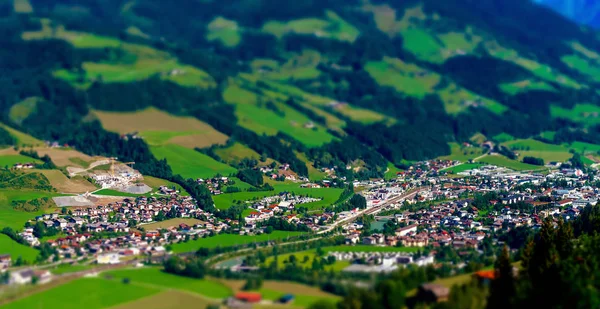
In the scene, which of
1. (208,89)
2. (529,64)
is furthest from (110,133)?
(529,64)

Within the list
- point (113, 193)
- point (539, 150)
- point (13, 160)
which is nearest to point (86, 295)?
point (113, 193)

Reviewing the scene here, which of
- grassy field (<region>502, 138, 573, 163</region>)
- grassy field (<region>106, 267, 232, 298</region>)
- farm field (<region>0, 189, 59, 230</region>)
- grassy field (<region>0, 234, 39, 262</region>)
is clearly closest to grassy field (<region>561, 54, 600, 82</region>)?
grassy field (<region>502, 138, 573, 163</region>)

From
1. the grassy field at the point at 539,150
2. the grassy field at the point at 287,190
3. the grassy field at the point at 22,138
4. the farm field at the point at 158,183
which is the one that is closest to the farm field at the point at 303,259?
the grassy field at the point at 287,190

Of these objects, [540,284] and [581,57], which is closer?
[540,284]

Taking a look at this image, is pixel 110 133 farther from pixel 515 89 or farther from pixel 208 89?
pixel 515 89

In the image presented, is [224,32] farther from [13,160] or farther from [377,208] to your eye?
[377,208]

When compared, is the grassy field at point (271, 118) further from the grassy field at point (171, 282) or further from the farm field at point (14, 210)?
the grassy field at point (171, 282)
